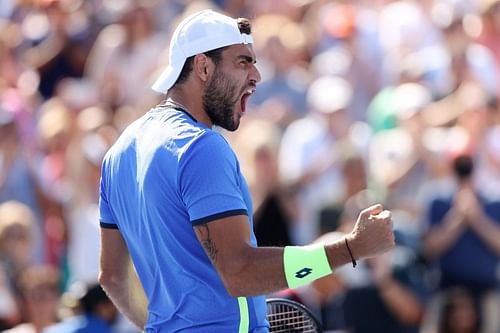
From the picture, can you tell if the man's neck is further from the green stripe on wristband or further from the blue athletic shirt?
the green stripe on wristband

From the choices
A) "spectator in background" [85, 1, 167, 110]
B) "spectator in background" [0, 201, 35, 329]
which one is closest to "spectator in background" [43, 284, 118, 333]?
"spectator in background" [0, 201, 35, 329]

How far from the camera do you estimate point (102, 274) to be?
5152 millimetres

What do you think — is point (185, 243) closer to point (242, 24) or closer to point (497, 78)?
point (242, 24)

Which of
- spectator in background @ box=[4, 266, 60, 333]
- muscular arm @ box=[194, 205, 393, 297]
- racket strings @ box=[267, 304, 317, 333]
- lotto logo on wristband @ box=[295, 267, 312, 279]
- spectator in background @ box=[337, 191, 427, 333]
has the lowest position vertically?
spectator in background @ box=[337, 191, 427, 333]

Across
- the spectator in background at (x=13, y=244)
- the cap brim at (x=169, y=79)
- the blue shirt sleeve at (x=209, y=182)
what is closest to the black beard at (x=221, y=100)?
the cap brim at (x=169, y=79)

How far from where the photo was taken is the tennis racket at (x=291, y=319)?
516 cm

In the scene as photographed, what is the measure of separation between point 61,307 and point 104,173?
3818 millimetres

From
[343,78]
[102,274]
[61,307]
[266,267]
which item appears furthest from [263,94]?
[266,267]

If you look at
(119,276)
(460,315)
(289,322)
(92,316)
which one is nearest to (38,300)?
(92,316)

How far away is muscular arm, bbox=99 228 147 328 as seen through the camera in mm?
5074

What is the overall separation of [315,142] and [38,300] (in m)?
3.01

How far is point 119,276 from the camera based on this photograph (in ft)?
16.9

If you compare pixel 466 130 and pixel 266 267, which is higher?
pixel 266 267

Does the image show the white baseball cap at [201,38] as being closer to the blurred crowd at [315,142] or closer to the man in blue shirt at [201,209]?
the man in blue shirt at [201,209]
